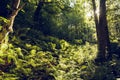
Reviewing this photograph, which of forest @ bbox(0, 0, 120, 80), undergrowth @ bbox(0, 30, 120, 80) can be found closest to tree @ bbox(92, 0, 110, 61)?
forest @ bbox(0, 0, 120, 80)

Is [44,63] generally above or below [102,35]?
below

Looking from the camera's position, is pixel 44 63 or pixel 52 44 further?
pixel 52 44

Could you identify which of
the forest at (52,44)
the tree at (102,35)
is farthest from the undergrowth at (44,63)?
the tree at (102,35)

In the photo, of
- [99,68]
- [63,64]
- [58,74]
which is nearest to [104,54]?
[99,68]

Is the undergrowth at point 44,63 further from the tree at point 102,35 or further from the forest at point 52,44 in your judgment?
the tree at point 102,35

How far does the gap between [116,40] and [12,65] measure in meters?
9.55

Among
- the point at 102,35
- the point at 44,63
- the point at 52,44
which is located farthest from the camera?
the point at 102,35

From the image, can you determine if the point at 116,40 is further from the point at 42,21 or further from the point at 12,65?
the point at 12,65

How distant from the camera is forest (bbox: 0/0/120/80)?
10.2 m

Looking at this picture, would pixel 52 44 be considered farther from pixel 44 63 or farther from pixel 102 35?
pixel 102 35

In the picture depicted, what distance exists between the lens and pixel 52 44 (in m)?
13.4

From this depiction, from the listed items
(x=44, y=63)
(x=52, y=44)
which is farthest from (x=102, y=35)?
(x=44, y=63)

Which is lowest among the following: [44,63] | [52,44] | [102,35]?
[44,63]

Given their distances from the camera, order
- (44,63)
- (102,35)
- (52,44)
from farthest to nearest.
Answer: (102,35) < (52,44) < (44,63)
